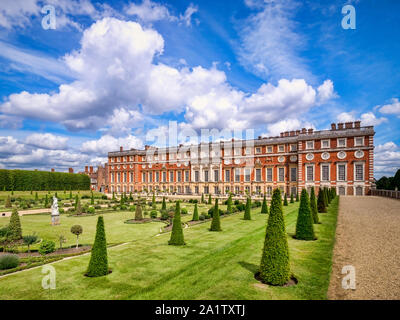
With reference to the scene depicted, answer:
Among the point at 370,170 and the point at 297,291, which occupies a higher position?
the point at 370,170

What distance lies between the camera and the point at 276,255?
21.7 ft

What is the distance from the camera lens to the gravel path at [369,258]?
6.02 metres

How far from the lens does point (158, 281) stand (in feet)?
23.6

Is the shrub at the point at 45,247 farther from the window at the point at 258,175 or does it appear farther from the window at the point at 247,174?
the window at the point at 247,174

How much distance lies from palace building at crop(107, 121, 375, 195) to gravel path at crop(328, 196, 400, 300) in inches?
991

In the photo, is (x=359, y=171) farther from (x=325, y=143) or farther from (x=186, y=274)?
(x=186, y=274)

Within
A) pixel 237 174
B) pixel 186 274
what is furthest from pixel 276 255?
pixel 237 174

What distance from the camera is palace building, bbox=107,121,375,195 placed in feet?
120

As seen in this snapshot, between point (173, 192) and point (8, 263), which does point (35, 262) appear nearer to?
point (8, 263)

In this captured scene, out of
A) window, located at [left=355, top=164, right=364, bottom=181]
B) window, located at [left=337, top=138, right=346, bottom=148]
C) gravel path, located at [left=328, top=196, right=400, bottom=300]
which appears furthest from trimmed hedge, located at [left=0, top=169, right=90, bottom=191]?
window, located at [left=355, top=164, right=364, bottom=181]

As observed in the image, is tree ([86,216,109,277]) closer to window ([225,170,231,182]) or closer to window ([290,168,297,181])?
window ([290,168,297,181])
